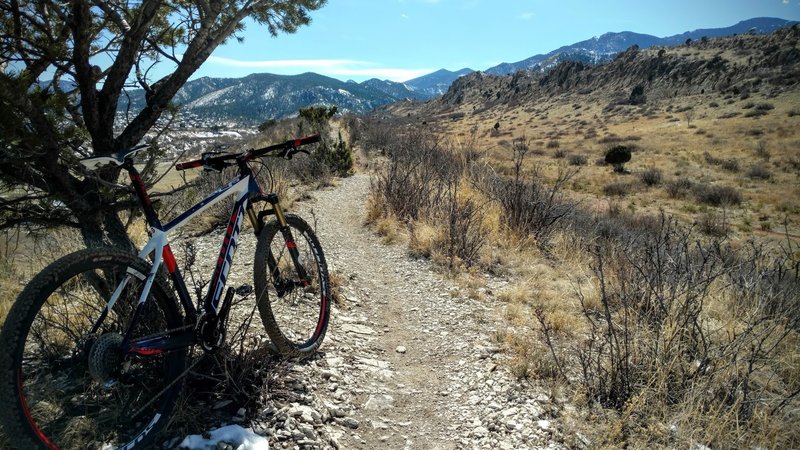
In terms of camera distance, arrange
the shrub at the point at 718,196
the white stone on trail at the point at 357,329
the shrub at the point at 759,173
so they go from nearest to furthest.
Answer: the white stone on trail at the point at 357,329 → the shrub at the point at 718,196 → the shrub at the point at 759,173

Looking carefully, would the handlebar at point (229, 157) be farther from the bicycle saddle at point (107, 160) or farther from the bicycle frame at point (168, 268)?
the bicycle saddle at point (107, 160)

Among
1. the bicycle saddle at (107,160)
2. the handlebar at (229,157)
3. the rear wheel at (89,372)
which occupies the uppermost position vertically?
the bicycle saddle at (107,160)

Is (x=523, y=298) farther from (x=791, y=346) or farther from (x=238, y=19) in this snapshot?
(x=238, y=19)

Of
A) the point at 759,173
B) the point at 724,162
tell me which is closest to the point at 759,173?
the point at 759,173

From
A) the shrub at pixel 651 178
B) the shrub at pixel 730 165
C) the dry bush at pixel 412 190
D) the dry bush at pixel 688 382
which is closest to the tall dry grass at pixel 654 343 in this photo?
the dry bush at pixel 688 382

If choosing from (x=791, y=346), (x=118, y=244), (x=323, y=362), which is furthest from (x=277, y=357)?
(x=791, y=346)

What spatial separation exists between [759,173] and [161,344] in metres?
28.2

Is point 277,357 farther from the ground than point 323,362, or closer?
farther from the ground

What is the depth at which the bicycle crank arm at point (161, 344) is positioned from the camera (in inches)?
78.0

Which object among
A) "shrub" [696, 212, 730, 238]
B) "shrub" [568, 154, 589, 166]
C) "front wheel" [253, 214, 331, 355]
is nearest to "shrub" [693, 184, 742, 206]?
"shrub" [696, 212, 730, 238]

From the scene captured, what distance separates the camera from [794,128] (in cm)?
3038

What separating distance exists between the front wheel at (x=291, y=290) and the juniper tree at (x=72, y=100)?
3.22 feet

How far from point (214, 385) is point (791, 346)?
171 inches

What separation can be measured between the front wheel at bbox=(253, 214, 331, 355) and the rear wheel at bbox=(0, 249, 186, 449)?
66 centimetres
